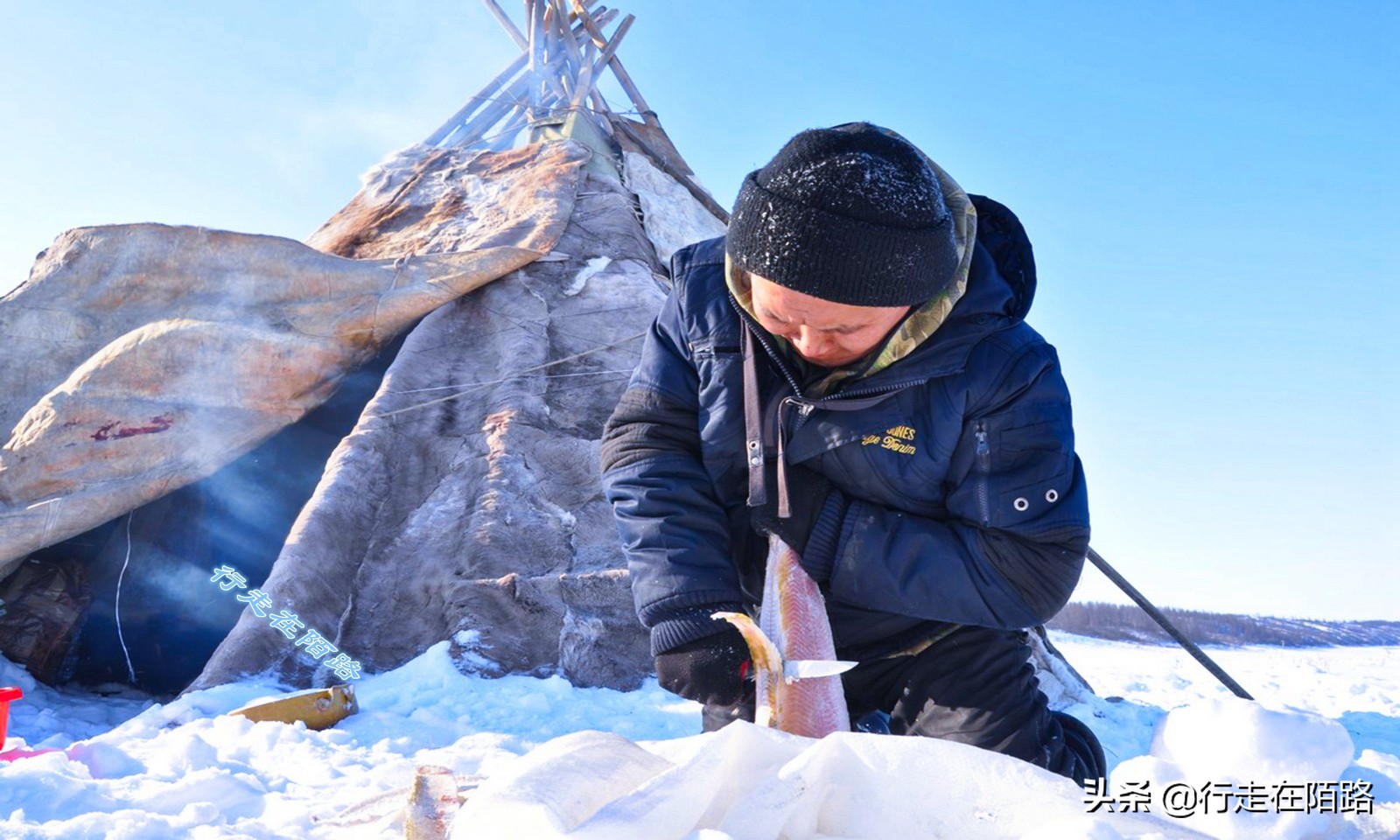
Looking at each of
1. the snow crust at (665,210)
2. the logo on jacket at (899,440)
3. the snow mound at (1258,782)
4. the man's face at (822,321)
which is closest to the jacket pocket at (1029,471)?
the logo on jacket at (899,440)

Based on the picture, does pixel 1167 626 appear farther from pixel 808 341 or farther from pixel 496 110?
pixel 496 110

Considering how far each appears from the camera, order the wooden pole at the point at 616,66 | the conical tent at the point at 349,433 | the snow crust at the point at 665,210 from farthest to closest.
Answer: the wooden pole at the point at 616,66, the snow crust at the point at 665,210, the conical tent at the point at 349,433

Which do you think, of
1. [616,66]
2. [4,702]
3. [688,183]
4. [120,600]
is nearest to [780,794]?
[4,702]

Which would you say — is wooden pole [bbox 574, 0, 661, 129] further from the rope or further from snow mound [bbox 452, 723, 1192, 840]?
snow mound [bbox 452, 723, 1192, 840]

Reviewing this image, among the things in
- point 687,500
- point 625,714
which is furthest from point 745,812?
point 625,714

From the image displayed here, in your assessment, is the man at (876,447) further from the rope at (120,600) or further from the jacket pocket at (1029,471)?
the rope at (120,600)

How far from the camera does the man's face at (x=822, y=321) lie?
4.85 ft

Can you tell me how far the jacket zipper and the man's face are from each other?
0.73 ft

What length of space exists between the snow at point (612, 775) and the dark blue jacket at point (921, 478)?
325mm

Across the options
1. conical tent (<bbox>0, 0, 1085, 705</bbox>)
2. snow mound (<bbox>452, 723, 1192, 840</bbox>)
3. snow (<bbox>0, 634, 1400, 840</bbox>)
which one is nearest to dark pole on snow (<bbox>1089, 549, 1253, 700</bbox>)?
conical tent (<bbox>0, 0, 1085, 705</bbox>)

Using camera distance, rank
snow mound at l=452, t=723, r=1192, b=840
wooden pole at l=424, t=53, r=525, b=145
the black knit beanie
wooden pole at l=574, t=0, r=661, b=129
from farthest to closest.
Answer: wooden pole at l=574, t=0, r=661, b=129
wooden pole at l=424, t=53, r=525, b=145
the black knit beanie
snow mound at l=452, t=723, r=1192, b=840

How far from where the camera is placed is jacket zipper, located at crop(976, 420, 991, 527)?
1.57 metres

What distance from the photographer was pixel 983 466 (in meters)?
1.59

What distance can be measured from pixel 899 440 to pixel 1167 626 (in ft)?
7.06
